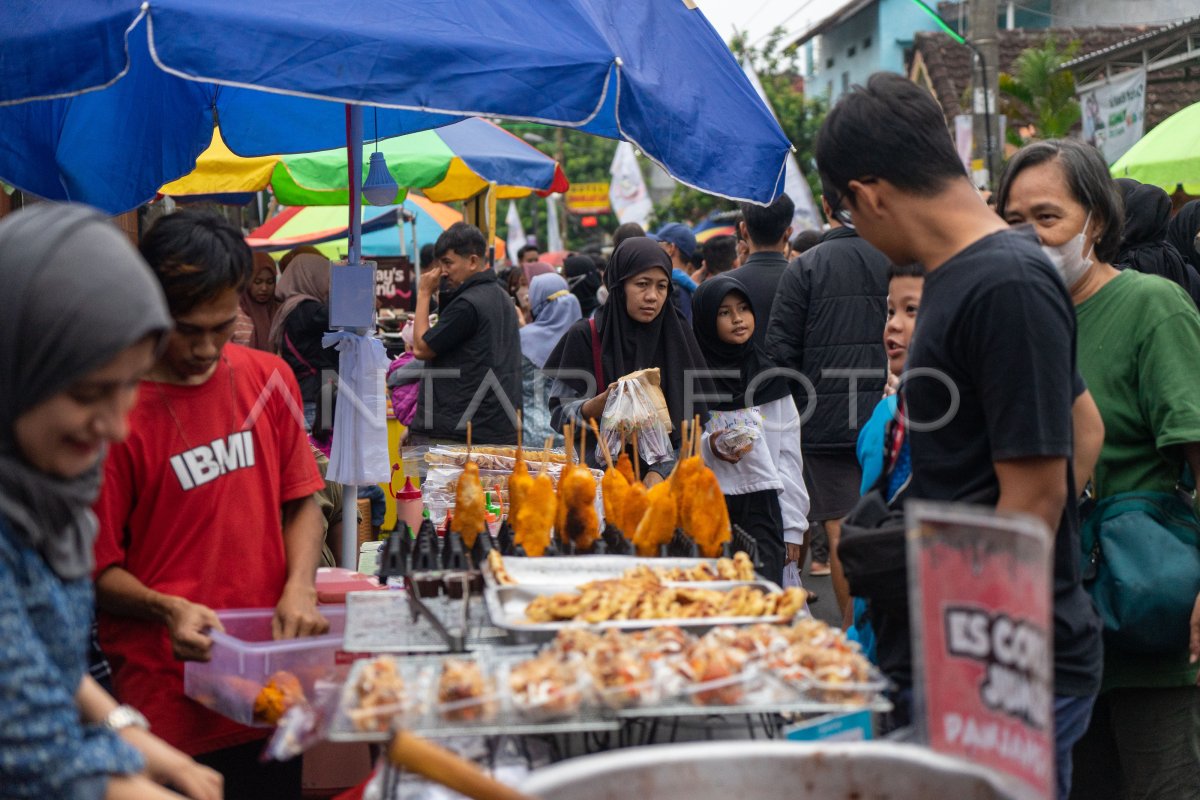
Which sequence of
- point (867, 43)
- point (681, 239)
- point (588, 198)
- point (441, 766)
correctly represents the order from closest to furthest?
1. point (441, 766)
2. point (681, 239)
3. point (588, 198)
4. point (867, 43)

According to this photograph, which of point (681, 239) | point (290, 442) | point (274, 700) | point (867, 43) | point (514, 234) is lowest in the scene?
point (274, 700)

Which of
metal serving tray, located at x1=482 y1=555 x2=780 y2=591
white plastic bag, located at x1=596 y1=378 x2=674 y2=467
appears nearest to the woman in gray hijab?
metal serving tray, located at x1=482 y1=555 x2=780 y2=591

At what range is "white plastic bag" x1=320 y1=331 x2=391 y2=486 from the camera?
16.1ft

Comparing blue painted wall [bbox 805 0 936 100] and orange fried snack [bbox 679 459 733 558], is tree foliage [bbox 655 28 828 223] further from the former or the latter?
orange fried snack [bbox 679 459 733 558]

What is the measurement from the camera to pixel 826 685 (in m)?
2.17

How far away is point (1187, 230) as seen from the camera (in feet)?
22.3

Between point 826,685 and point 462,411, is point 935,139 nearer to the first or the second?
point 826,685

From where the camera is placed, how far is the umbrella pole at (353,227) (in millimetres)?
4930

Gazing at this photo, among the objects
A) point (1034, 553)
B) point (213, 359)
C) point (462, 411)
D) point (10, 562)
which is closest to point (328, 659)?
point (213, 359)

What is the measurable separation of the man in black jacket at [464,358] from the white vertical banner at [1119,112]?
9.13 meters

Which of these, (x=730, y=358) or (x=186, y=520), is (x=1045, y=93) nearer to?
(x=730, y=358)

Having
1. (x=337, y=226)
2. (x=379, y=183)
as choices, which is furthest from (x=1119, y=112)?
(x=379, y=183)

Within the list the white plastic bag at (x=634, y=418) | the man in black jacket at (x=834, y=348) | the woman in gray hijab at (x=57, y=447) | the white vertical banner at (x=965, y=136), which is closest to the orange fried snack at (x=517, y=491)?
the white plastic bag at (x=634, y=418)

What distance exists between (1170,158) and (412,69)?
628 cm
